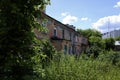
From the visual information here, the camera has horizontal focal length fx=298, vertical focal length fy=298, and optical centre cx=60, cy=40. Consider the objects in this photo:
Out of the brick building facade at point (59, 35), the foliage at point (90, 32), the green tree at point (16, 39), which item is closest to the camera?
the green tree at point (16, 39)

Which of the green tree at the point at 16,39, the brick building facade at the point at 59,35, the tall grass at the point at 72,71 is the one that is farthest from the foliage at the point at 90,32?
the green tree at the point at 16,39

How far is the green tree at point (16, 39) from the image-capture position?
6645mm

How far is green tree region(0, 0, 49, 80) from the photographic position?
6645mm

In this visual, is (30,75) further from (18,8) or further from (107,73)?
(107,73)

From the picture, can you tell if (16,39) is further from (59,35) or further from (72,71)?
(59,35)

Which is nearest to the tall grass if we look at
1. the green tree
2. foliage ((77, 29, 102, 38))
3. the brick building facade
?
the green tree

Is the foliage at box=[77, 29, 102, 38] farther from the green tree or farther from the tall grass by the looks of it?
the green tree

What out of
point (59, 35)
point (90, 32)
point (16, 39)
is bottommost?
point (16, 39)

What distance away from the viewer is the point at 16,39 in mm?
6754

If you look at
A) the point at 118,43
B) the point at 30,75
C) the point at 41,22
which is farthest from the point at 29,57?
the point at 118,43

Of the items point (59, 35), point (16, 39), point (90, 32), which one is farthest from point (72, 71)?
point (90, 32)

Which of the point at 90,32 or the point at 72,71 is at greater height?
the point at 90,32

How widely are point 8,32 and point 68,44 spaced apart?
39.0m

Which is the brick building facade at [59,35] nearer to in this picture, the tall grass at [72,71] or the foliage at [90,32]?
the tall grass at [72,71]
